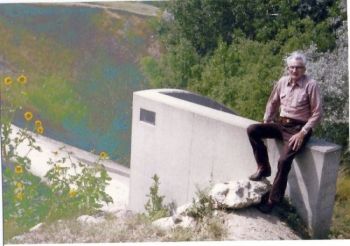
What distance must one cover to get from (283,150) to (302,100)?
1.50 feet

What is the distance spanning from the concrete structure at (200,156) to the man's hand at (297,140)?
13cm

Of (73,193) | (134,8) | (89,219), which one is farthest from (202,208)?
(134,8)

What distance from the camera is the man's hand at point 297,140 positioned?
211 inches

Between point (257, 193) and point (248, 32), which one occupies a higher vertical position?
point (248, 32)

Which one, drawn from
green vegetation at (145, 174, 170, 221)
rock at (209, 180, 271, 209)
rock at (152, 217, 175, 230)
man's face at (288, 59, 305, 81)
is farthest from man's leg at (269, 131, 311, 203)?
green vegetation at (145, 174, 170, 221)

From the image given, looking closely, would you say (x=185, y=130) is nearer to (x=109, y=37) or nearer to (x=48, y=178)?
(x=48, y=178)

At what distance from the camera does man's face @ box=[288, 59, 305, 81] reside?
17.7ft

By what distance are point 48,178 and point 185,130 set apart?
5.34 feet

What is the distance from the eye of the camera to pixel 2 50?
10.4m

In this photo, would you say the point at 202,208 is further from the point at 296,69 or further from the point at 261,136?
the point at 296,69

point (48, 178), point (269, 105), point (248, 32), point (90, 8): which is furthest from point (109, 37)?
point (269, 105)

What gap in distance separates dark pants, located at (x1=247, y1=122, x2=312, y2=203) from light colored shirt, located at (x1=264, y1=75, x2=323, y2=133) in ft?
0.26

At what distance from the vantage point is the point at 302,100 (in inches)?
215

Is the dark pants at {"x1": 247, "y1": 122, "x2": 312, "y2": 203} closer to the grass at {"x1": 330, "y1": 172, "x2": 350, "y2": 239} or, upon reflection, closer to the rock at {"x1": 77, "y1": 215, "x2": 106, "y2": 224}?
the grass at {"x1": 330, "y1": 172, "x2": 350, "y2": 239}
